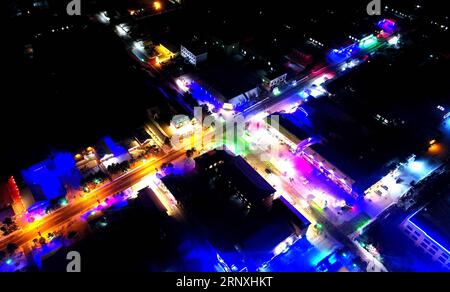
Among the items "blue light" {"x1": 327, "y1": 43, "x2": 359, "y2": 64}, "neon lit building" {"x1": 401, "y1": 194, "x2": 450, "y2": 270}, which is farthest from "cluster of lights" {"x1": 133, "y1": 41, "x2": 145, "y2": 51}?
"neon lit building" {"x1": 401, "y1": 194, "x2": 450, "y2": 270}

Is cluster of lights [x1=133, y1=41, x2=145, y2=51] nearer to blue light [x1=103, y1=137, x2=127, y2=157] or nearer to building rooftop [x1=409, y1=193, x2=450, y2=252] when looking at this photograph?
blue light [x1=103, y1=137, x2=127, y2=157]

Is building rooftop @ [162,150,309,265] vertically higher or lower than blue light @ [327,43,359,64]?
lower

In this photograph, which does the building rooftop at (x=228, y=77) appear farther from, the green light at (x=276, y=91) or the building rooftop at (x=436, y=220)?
the building rooftop at (x=436, y=220)

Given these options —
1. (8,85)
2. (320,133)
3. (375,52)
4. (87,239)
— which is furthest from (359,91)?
(8,85)

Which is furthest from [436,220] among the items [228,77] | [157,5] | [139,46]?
[157,5]

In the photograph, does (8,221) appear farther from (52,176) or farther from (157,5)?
(157,5)

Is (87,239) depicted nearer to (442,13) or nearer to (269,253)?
(269,253)

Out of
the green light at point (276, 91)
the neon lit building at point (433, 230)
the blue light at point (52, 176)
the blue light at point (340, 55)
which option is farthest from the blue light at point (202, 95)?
the neon lit building at point (433, 230)

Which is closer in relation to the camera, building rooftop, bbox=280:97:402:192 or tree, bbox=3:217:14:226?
tree, bbox=3:217:14:226

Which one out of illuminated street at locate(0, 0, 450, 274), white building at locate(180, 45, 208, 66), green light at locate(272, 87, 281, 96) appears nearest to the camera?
illuminated street at locate(0, 0, 450, 274)
